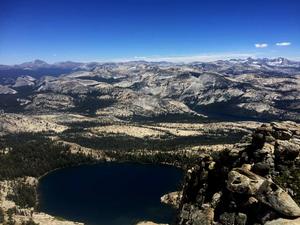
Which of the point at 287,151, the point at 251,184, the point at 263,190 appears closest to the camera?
the point at 263,190

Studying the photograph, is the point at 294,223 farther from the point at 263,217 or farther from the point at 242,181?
the point at 242,181

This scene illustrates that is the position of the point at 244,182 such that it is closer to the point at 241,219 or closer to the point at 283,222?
the point at 241,219

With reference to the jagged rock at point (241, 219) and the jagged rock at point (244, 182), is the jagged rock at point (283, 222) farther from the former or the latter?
the jagged rock at point (244, 182)

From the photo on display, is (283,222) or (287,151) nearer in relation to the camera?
(283,222)

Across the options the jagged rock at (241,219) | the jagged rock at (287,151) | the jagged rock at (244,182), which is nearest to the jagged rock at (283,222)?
the jagged rock at (241,219)

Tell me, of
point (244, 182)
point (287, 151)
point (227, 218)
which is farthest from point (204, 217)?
point (287, 151)

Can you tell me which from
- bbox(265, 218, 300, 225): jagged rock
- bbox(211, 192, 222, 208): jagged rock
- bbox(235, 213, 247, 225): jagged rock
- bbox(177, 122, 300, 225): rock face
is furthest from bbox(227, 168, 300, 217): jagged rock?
bbox(211, 192, 222, 208): jagged rock

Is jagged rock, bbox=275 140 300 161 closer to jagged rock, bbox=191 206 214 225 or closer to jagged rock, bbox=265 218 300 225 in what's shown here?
jagged rock, bbox=191 206 214 225

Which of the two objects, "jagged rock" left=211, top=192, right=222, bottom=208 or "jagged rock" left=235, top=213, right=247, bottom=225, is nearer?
"jagged rock" left=235, top=213, right=247, bottom=225
